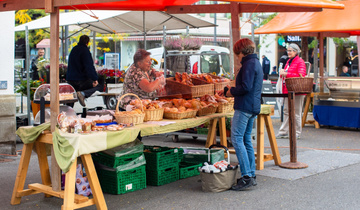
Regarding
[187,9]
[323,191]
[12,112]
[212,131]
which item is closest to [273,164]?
[212,131]

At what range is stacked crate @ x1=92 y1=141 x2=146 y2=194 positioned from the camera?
Result: 20.2 feet

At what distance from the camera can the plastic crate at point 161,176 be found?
6.66 m

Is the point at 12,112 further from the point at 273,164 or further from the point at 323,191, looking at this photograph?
the point at 323,191

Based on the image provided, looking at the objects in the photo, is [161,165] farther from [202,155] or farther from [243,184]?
[243,184]

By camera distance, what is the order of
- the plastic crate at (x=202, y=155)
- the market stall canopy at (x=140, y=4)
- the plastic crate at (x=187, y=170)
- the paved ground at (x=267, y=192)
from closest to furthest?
the market stall canopy at (x=140, y=4), the paved ground at (x=267, y=192), the plastic crate at (x=187, y=170), the plastic crate at (x=202, y=155)

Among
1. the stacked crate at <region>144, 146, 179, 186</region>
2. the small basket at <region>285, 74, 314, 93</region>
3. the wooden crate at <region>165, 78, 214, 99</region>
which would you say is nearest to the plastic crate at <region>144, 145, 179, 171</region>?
the stacked crate at <region>144, 146, 179, 186</region>

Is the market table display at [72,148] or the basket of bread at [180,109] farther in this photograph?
the basket of bread at [180,109]

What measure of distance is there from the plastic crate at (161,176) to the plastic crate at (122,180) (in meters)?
0.21

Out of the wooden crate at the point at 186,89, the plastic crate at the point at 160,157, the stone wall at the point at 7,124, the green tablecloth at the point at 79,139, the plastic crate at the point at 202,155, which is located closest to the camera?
the green tablecloth at the point at 79,139

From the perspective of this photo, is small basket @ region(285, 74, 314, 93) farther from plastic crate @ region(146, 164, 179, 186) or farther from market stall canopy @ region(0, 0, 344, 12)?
plastic crate @ region(146, 164, 179, 186)

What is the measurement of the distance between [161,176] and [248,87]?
5.56ft

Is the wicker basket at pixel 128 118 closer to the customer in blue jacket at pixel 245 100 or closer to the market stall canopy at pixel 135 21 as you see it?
the customer in blue jacket at pixel 245 100

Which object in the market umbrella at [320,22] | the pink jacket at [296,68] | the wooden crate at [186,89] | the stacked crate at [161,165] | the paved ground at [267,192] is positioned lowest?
the paved ground at [267,192]

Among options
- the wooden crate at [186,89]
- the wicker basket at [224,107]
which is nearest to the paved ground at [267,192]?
the wicker basket at [224,107]
